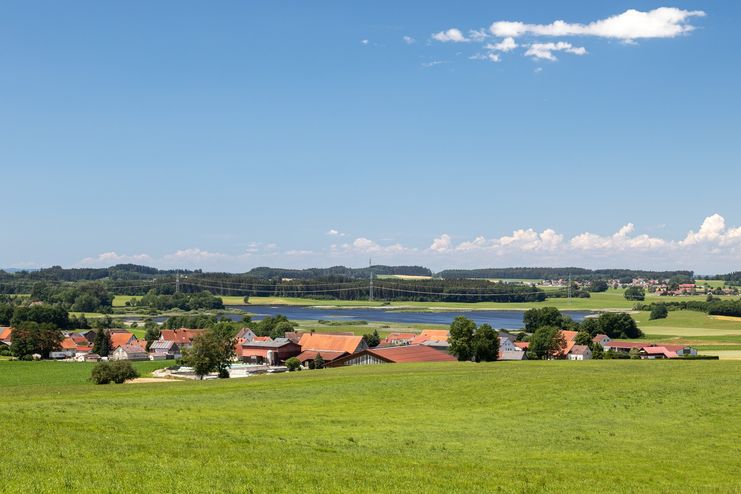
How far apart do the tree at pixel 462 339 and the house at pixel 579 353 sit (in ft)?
94.1

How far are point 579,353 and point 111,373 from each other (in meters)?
71.8

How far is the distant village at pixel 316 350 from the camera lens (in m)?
93.2

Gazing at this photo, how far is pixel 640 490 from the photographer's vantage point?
21609 millimetres

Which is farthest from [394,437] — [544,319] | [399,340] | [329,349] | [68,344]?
[544,319]

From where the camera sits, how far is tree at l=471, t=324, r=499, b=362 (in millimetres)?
89812

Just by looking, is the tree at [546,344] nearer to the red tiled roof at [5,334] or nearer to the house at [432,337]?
the house at [432,337]

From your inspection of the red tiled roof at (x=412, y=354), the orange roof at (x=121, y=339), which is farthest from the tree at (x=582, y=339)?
the orange roof at (x=121, y=339)

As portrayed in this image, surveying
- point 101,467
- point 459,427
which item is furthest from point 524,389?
point 101,467

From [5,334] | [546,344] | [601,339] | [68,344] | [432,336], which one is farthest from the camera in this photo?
[5,334]

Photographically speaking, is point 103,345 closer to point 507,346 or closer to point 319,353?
point 319,353

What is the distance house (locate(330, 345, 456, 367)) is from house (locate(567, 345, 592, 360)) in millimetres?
27012

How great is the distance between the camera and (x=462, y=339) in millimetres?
90062

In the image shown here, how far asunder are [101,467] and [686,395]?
115 feet

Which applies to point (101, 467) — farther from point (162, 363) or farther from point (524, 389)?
point (162, 363)
